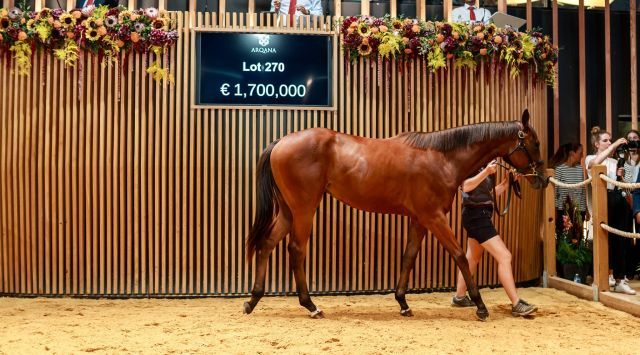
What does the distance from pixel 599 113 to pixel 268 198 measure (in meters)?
5.08

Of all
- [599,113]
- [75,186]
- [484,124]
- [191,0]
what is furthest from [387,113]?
[599,113]

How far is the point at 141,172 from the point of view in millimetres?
5414

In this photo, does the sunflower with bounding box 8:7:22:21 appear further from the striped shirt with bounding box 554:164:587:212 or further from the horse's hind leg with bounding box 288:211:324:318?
the striped shirt with bounding box 554:164:587:212

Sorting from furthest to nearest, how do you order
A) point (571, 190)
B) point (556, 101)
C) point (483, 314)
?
point (556, 101) < point (571, 190) < point (483, 314)

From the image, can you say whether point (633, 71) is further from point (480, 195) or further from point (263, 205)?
point (263, 205)

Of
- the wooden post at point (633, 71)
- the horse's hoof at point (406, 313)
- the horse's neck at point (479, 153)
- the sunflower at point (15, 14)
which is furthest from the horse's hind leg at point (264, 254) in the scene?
the wooden post at point (633, 71)

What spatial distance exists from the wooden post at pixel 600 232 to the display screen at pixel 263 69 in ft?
8.25

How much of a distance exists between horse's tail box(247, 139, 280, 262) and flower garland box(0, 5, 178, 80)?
1472 mm

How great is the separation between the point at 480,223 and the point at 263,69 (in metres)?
2.47

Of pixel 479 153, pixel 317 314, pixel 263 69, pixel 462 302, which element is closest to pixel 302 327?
pixel 317 314

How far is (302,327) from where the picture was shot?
4188 mm

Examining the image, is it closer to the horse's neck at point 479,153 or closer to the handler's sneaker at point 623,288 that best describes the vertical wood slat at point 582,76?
the handler's sneaker at point 623,288

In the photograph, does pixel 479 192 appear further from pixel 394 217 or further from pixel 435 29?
pixel 435 29

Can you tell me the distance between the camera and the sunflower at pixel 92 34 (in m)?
5.24
